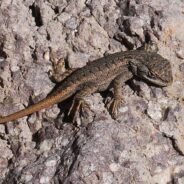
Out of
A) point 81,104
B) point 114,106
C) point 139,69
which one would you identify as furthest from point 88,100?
point 139,69

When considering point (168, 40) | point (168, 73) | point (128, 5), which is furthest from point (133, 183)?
point (128, 5)

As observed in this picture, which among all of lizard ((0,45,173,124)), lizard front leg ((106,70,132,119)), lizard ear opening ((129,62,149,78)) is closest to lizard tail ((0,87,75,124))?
lizard ((0,45,173,124))

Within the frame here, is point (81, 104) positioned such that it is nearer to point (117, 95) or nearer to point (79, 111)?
point (79, 111)

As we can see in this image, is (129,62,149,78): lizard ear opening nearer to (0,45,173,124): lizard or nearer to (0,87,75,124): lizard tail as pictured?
(0,45,173,124): lizard

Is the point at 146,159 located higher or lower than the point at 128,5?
lower

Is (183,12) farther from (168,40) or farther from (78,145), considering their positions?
(78,145)

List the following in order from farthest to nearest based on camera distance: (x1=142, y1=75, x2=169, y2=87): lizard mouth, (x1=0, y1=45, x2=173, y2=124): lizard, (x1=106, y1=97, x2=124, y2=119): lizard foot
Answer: (x1=0, y1=45, x2=173, y2=124): lizard
(x1=142, y1=75, x2=169, y2=87): lizard mouth
(x1=106, y1=97, x2=124, y2=119): lizard foot

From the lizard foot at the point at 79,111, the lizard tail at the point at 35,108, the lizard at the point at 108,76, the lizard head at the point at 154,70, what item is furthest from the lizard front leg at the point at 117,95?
the lizard tail at the point at 35,108
